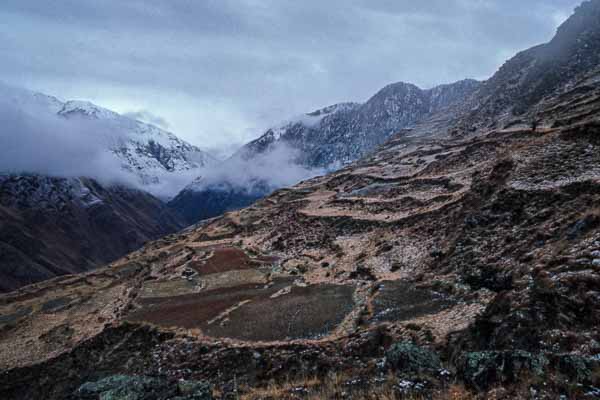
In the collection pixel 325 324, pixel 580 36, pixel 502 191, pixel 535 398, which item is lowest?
pixel 325 324

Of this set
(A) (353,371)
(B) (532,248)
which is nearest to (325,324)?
(A) (353,371)

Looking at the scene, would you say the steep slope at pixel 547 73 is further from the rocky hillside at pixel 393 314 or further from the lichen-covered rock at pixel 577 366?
the lichen-covered rock at pixel 577 366

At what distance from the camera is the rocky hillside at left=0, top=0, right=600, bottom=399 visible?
10.7 m

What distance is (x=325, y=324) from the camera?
22234 mm

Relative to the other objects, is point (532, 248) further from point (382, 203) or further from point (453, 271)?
point (382, 203)

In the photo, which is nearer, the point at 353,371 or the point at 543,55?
the point at 353,371

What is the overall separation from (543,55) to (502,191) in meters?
134

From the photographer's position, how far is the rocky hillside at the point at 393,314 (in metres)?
10.7

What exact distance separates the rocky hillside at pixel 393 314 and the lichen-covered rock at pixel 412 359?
7 centimetres

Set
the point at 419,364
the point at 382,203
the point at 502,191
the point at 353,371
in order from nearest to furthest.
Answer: the point at 419,364 → the point at 353,371 → the point at 502,191 → the point at 382,203

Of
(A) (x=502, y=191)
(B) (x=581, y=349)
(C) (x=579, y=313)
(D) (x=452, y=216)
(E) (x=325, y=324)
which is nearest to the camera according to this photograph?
(B) (x=581, y=349)

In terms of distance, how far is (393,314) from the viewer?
20.7m

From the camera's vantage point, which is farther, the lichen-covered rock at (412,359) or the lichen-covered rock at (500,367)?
the lichen-covered rock at (412,359)

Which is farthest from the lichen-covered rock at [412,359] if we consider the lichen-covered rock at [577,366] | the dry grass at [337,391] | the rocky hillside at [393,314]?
the lichen-covered rock at [577,366]
